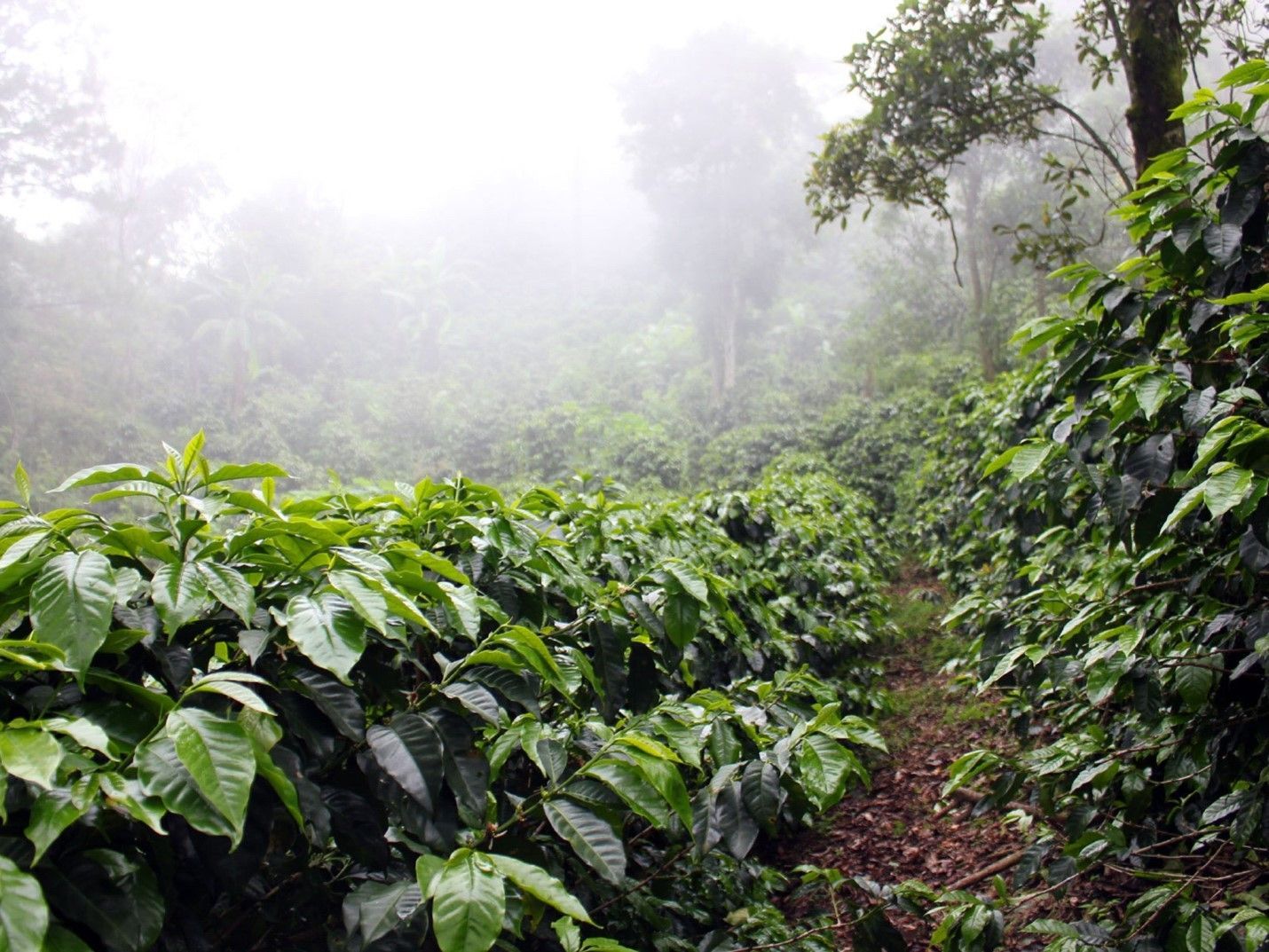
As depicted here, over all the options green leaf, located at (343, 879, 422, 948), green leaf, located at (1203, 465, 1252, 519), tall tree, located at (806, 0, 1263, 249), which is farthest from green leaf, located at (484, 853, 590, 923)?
tall tree, located at (806, 0, 1263, 249)

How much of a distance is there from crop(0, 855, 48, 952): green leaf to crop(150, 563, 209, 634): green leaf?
272 mm

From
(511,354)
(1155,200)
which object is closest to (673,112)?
(511,354)

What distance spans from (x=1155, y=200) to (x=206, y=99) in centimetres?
2633

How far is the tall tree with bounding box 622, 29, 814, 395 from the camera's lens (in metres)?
24.9

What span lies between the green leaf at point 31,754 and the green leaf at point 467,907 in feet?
1.26

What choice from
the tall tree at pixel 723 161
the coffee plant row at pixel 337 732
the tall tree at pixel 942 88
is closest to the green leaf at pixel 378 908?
the coffee plant row at pixel 337 732

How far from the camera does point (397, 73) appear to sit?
3641cm

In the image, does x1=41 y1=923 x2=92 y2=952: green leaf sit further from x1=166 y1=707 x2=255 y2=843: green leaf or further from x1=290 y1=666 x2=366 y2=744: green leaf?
x1=290 y1=666 x2=366 y2=744: green leaf

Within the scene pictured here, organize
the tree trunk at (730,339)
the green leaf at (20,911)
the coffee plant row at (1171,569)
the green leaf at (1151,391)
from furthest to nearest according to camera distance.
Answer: the tree trunk at (730,339)
the green leaf at (1151,391)
the coffee plant row at (1171,569)
the green leaf at (20,911)

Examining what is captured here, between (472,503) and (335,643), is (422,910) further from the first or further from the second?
(472,503)

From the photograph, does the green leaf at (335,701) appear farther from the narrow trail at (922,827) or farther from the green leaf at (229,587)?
the narrow trail at (922,827)

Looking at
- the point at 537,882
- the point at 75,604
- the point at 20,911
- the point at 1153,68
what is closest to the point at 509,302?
the point at 1153,68

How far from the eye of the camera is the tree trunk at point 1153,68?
3.47 meters

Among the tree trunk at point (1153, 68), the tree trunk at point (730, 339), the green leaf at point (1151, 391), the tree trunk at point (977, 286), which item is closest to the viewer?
the green leaf at point (1151, 391)
